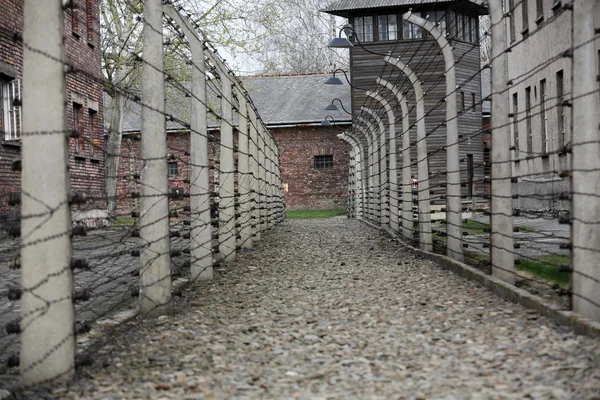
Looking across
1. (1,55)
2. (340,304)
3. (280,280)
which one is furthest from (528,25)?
(340,304)

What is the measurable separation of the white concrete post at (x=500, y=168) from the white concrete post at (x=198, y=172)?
8.39ft

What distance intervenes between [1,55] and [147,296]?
34.4 ft

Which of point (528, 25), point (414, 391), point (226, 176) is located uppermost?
point (528, 25)

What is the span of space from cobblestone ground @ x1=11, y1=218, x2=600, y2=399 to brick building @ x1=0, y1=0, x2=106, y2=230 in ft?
29.1

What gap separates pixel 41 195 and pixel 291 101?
3862 cm

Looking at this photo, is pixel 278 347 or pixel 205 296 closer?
pixel 278 347

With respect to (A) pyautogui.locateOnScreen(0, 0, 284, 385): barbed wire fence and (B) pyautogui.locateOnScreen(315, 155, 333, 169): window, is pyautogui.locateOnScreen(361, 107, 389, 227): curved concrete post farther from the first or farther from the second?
(B) pyautogui.locateOnScreen(315, 155, 333, 169): window

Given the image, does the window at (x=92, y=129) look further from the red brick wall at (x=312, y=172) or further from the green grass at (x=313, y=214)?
the red brick wall at (x=312, y=172)

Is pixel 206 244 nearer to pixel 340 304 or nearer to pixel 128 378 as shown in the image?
pixel 340 304

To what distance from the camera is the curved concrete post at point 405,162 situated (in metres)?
11.7

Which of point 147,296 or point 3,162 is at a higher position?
point 3,162

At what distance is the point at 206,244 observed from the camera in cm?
776

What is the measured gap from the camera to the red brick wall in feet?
131

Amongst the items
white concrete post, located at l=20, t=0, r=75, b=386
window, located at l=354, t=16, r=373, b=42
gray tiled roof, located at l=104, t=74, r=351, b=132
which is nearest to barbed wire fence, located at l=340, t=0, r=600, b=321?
white concrete post, located at l=20, t=0, r=75, b=386
